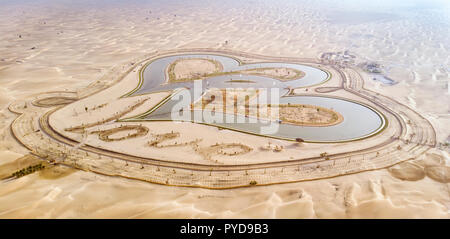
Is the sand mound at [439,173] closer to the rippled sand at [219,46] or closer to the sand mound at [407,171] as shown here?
the sand mound at [407,171]

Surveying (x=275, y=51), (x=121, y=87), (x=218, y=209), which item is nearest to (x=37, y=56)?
(x=121, y=87)

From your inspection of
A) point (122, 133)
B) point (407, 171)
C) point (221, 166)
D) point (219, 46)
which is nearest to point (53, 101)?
point (122, 133)

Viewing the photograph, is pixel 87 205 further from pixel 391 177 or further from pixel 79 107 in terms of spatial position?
pixel 391 177

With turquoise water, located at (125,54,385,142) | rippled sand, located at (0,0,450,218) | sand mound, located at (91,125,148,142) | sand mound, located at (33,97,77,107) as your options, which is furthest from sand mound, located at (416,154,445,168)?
sand mound, located at (33,97,77,107)

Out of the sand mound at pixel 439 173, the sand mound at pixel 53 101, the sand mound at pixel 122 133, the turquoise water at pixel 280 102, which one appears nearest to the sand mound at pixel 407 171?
the sand mound at pixel 439 173

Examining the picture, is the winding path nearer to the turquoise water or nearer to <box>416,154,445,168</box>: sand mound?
<box>416,154,445,168</box>: sand mound

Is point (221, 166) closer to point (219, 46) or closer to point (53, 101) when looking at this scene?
point (53, 101)
